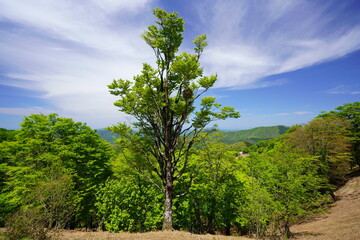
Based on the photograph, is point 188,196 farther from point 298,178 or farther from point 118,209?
point 298,178

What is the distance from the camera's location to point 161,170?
13492 millimetres

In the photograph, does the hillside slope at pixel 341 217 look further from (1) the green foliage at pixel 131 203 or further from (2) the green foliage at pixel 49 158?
(2) the green foliage at pixel 49 158

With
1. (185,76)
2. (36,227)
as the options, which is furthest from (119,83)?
(36,227)

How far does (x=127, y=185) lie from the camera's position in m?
19.1

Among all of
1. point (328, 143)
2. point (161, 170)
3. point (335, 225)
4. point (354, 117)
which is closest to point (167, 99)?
point (161, 170)

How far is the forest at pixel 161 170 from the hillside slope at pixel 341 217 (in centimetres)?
171

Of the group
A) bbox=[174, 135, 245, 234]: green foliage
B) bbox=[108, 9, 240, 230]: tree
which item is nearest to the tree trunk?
bbox=[108, 9, 240, 230]: tree

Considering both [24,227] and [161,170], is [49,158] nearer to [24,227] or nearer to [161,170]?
[24,227]

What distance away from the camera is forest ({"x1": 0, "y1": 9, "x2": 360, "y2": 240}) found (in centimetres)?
1238

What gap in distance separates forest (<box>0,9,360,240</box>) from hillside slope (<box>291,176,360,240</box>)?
1711 mm

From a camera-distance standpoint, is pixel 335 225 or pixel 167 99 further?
pixel 335 225

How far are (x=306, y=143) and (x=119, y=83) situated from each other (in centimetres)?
3343

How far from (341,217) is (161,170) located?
22699 millimetres

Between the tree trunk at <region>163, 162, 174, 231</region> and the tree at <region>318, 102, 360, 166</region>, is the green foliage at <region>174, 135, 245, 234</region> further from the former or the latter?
the tree at <region>318, 102, 360, 166</region>
